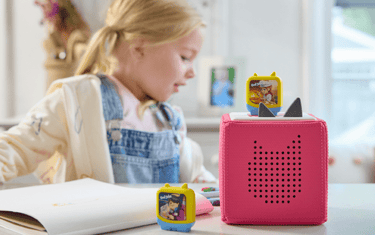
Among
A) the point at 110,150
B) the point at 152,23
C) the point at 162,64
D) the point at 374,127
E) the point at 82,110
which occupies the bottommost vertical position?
the point at 374,127

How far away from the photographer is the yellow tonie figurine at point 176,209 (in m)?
0.40

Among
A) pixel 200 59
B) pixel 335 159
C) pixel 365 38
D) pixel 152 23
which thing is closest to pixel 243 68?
pixel 200 59

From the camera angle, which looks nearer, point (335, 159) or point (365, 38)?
point (335, 159)

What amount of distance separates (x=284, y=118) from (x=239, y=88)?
1.46 m

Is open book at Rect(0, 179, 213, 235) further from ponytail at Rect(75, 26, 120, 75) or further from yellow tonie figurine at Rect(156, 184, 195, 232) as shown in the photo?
ponytail at Rect(75, 26, 120, 75)

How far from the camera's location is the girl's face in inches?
39.3

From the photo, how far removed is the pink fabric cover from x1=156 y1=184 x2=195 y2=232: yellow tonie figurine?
53 millimetres

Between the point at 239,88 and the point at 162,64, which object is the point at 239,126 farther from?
the point at 239,88

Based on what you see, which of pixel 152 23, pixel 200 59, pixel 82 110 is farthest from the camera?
pixel 200 59

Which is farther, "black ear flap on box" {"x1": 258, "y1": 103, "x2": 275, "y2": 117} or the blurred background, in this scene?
the blurred background

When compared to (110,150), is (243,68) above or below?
above

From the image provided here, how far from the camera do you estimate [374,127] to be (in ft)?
7.04

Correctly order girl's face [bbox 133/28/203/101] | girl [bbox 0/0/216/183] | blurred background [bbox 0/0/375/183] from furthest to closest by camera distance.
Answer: blurred background [bbox 0/0/375/183] < girl's face [bbox 133/28/203/101] < girl [bbox 0/0/216/183]

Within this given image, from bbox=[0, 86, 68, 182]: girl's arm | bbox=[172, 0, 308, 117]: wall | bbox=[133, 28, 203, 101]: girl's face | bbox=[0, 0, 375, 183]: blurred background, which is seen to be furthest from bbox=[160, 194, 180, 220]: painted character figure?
bbox=[172, 0, 308, 117]: wall
